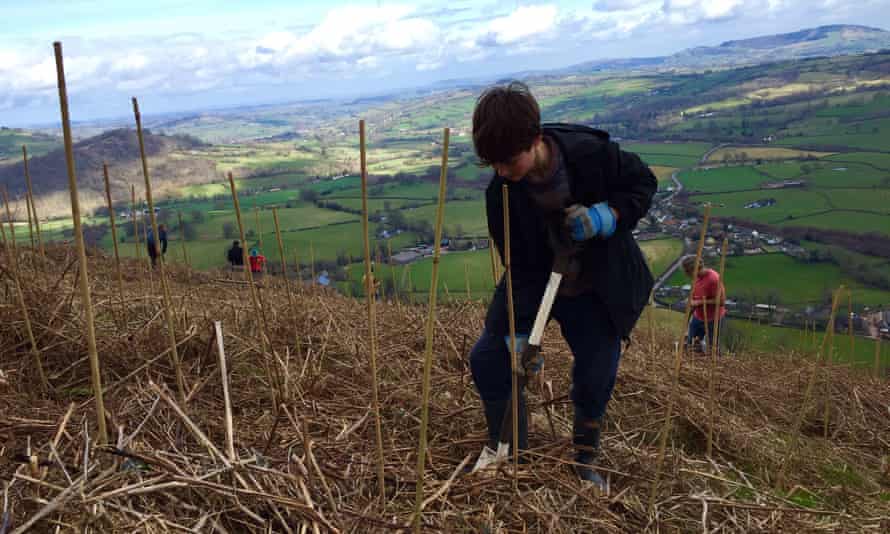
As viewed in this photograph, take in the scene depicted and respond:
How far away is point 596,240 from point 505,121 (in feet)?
2.01

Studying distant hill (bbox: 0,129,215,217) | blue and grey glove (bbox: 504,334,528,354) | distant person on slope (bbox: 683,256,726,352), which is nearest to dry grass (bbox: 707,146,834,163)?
distant person on slope (bbox: 683,256,726,352)

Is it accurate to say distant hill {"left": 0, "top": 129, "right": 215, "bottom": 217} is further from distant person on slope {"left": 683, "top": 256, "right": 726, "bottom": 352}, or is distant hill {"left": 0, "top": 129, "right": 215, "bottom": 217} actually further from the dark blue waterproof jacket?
the dark blue waterproof jacket

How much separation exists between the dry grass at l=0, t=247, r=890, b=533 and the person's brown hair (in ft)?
3.83

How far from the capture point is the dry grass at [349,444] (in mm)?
1663

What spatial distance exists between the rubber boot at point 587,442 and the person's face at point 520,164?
1058mm

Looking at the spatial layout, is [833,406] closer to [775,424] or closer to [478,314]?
[775,424]

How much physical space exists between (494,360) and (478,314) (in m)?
2.56

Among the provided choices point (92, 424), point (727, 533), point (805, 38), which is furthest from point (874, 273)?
point (805, 38)

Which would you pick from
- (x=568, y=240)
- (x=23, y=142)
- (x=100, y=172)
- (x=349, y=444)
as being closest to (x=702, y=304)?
(x=568, y=240)

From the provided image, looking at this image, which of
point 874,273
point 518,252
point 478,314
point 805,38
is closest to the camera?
point 518,252

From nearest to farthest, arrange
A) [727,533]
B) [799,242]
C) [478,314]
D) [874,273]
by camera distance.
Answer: [727,533] < [478,314] < [874,273] < [799,242]

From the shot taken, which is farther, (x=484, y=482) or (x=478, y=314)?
(x=478, y=314)

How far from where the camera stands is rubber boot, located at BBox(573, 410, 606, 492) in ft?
7.61

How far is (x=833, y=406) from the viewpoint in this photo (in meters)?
3.71
